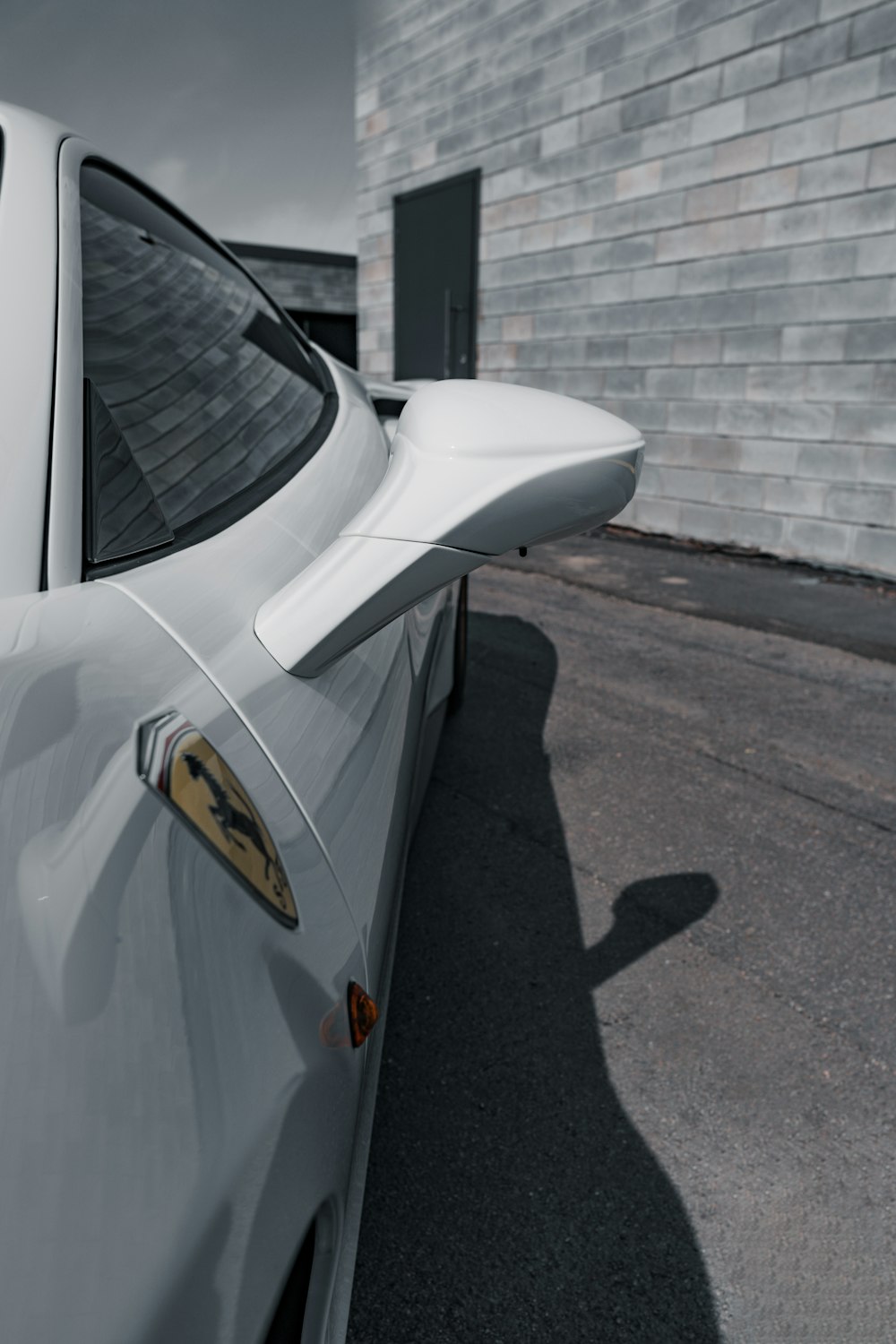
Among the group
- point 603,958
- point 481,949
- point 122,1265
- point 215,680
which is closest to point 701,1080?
point 603,958

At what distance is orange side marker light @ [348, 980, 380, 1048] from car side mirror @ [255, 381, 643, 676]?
0.31 meters

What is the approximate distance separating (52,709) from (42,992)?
0.24 m

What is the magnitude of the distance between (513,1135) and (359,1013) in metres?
0.88

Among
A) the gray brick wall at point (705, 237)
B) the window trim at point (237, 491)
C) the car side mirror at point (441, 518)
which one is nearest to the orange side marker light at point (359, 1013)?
the car side mirror at point (441, 518)

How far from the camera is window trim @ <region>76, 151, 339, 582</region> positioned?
0.95 metres

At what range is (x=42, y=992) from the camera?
1.79 feet

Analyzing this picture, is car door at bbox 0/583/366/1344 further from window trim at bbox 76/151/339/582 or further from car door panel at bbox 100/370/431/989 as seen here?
window trim at bbox 76/151/339/582

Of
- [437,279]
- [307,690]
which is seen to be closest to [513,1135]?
[307,690]

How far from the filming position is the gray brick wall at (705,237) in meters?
5.60

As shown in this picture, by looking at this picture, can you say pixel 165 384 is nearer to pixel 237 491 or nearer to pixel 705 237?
pixel 237 491

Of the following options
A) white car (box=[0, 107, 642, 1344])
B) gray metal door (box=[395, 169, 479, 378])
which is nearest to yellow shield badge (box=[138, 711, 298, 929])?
white car (box=[0, 107, 642, 1344])

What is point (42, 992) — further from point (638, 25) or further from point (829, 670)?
point (638, 25)

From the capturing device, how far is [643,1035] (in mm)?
1790

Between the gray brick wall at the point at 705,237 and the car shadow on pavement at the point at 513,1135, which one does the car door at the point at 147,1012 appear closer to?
the car shadow on pavement at the point at 513,1135
